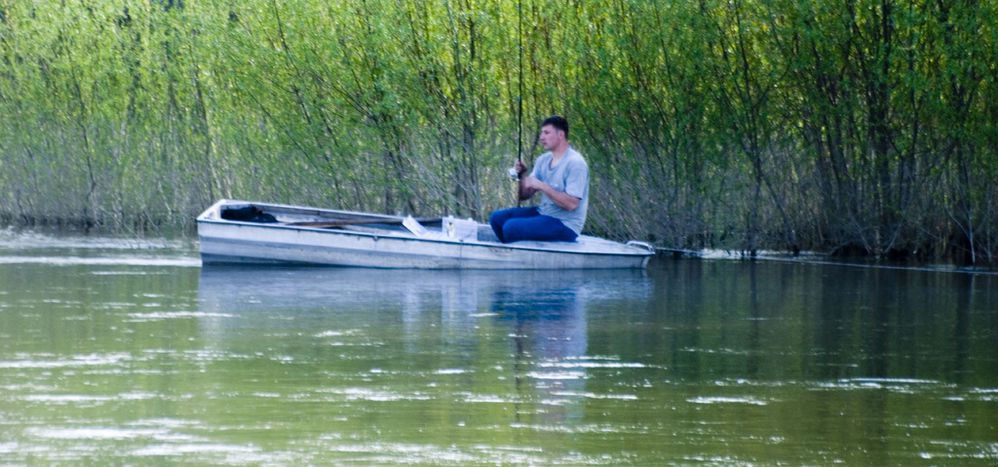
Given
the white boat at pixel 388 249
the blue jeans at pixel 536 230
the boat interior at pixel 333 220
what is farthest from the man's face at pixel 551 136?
the boat interior at pixel 333 220

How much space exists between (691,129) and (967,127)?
332 cm

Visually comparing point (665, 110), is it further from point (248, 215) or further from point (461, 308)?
point (461, 308)

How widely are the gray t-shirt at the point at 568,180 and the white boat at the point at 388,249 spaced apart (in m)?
0.29

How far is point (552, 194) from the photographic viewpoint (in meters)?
16.1

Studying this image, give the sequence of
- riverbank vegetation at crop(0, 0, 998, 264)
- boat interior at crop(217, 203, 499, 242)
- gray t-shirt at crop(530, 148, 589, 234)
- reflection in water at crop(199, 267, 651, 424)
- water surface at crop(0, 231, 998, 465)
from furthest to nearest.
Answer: riverbank vegetation at crop(0, 0, 998, 264) → boat interior at crop(217, 203, 499, 242) → gray t-shirt at crop(530, 148, 589, 234) → reflection in water at crop(199, 267, 651, 424) → water surface at crop(0, 231, 998, 465)

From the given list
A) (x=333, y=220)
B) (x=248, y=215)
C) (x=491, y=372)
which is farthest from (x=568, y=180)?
(x=491, y=372)

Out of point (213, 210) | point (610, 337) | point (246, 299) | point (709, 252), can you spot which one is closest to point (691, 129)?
point (709, 252)

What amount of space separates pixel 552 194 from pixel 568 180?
0.28 metres

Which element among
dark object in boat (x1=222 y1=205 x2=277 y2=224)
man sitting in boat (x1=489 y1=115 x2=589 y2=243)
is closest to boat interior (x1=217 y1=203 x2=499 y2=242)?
dark object in boat (x1=222 y1=205 x2=277 y2=224)

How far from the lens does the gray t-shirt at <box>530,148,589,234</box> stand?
1622 cm

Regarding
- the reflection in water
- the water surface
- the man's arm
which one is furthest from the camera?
the man's arm

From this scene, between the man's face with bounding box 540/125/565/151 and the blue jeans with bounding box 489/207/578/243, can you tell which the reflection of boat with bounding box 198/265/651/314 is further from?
the man's face with bounding box 540/125/565/151

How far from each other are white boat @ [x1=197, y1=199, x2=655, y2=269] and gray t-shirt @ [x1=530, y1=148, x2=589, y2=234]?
0.96 ft

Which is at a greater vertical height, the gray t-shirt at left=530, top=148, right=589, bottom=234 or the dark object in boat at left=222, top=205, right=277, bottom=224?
the gray t-shirt at left=530, top=148, right=589, bottom=234
